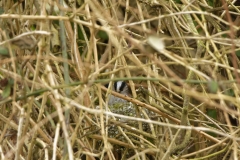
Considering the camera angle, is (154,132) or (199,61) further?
(154,132)

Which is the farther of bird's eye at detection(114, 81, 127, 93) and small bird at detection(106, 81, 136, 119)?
bird's eye at detection(114, 81, 127, 93)

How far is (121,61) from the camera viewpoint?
1549 mm

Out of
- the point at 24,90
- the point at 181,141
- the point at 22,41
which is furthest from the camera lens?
the point at 181,141

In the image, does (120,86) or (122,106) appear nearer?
(122,106)

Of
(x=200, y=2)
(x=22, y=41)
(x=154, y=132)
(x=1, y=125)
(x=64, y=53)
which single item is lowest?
(x=154, y=132)

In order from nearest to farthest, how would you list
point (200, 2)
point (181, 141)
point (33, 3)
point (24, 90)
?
point (24, 90) < point (33, 3) < point (181, 141) < point (200, 2)

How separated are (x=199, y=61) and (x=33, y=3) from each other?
0.60 m

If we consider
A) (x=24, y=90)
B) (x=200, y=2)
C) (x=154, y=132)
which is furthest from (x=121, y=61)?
(x=24, y=90)

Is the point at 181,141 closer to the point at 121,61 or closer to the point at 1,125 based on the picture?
the point at 121,61

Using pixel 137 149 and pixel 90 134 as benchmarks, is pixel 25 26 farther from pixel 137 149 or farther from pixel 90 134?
pixel 137 149

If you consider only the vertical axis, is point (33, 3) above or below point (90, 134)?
above

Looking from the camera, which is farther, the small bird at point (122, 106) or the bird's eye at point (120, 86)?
the bird's eye at point (120, 86)

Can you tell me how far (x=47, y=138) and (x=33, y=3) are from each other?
38 centimetres

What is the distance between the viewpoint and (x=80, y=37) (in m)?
1.91
